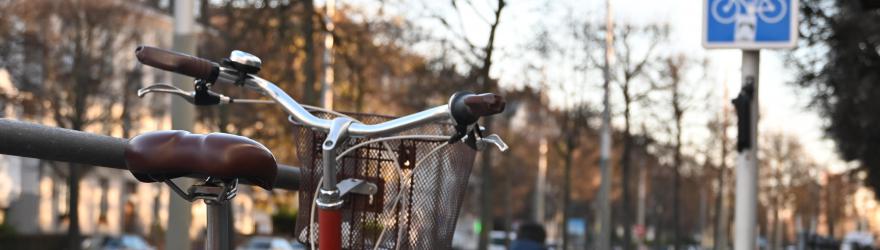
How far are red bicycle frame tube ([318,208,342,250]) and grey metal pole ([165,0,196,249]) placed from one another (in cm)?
849

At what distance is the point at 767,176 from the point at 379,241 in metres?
78.4

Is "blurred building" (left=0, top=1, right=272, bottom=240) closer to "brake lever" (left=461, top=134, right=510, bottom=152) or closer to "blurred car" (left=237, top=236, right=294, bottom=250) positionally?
"blurred car" (left=237, top=236, right=294, bottom=250)

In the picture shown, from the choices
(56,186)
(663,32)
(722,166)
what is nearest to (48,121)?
(56,186)

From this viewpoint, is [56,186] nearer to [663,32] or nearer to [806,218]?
[663,32]

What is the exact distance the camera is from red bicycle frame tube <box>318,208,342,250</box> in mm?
2906

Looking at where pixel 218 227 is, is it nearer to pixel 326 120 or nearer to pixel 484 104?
pixel 326 120

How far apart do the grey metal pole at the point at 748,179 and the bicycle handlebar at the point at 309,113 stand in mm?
8010

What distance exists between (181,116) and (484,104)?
955cm

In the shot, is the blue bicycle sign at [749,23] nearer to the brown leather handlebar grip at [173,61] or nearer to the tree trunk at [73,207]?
the brown leather handlebar grip at [173,61]

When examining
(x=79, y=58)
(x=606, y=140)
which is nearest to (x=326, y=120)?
(x=606, y=140)

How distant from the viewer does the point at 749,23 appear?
1021cm

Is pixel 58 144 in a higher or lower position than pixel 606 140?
higher

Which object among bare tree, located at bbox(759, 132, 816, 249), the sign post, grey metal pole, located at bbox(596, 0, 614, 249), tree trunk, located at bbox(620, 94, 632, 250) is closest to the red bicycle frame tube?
the sign post

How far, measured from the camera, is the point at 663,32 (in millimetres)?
43750
